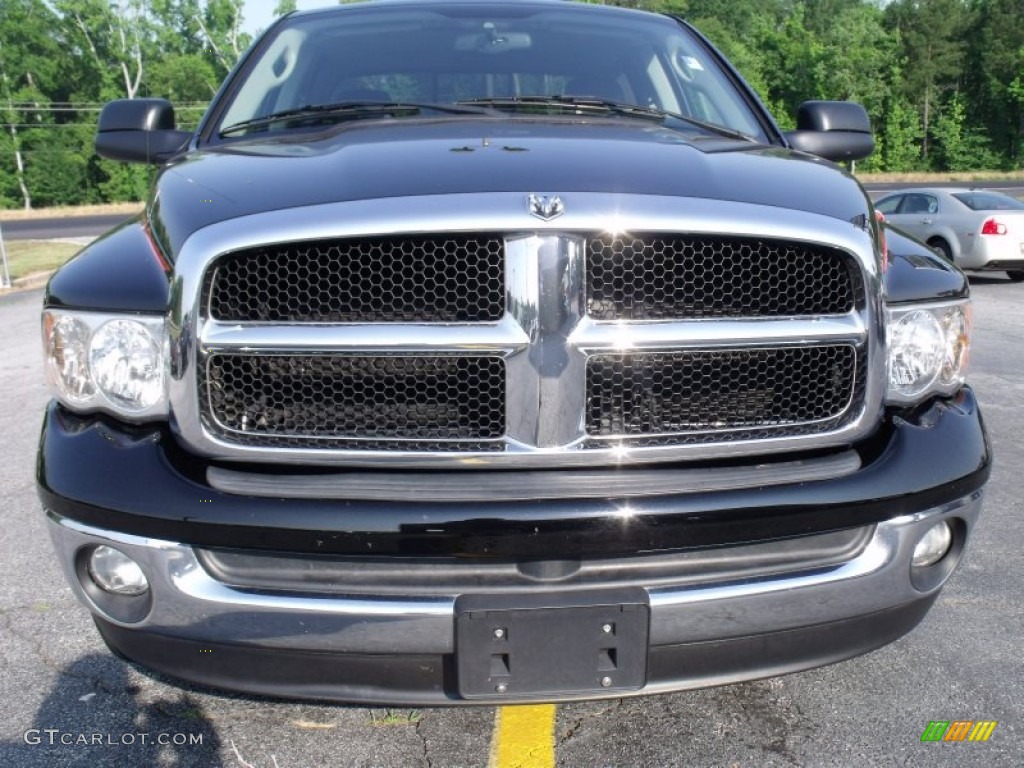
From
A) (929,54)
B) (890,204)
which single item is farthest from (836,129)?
(929,54)

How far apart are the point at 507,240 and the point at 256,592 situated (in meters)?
0.86

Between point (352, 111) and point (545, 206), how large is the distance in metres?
1.32

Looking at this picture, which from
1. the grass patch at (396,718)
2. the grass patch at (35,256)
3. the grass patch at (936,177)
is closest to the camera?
the grass patch at (396,718)

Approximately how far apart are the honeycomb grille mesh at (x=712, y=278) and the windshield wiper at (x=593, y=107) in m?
1.01

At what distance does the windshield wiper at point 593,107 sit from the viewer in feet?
9.57

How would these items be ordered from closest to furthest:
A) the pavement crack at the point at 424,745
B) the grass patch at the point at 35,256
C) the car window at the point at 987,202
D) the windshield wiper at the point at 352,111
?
the pavement crack at the point at 424,745
the windshield wiper at the point at 352,111
the car window at the point at 987,202
the grass patch at the point at 35,256

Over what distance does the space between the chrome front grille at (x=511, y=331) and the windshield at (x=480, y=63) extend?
1166 millimetres

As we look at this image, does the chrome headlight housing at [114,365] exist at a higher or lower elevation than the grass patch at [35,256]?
higher

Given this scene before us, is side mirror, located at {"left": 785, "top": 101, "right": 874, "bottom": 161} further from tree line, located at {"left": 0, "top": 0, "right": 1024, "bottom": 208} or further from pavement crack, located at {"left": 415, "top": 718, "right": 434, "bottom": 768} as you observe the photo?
tree line, located at {"left": 0, "top": 0, "right": 1024, "bottom": 208}

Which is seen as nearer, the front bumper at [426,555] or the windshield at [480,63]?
the front bumper at [426,555]

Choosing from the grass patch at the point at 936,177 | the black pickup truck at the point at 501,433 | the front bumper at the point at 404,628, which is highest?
the black pickup truck at the point at 501,433

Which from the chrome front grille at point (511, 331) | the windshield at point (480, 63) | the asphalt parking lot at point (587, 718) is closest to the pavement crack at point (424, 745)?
the asphalt parking lot at point (587, 718)

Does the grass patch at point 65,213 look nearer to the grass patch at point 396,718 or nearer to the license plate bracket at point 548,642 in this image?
the grass patch at point 396,718

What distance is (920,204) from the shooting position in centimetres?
1466
